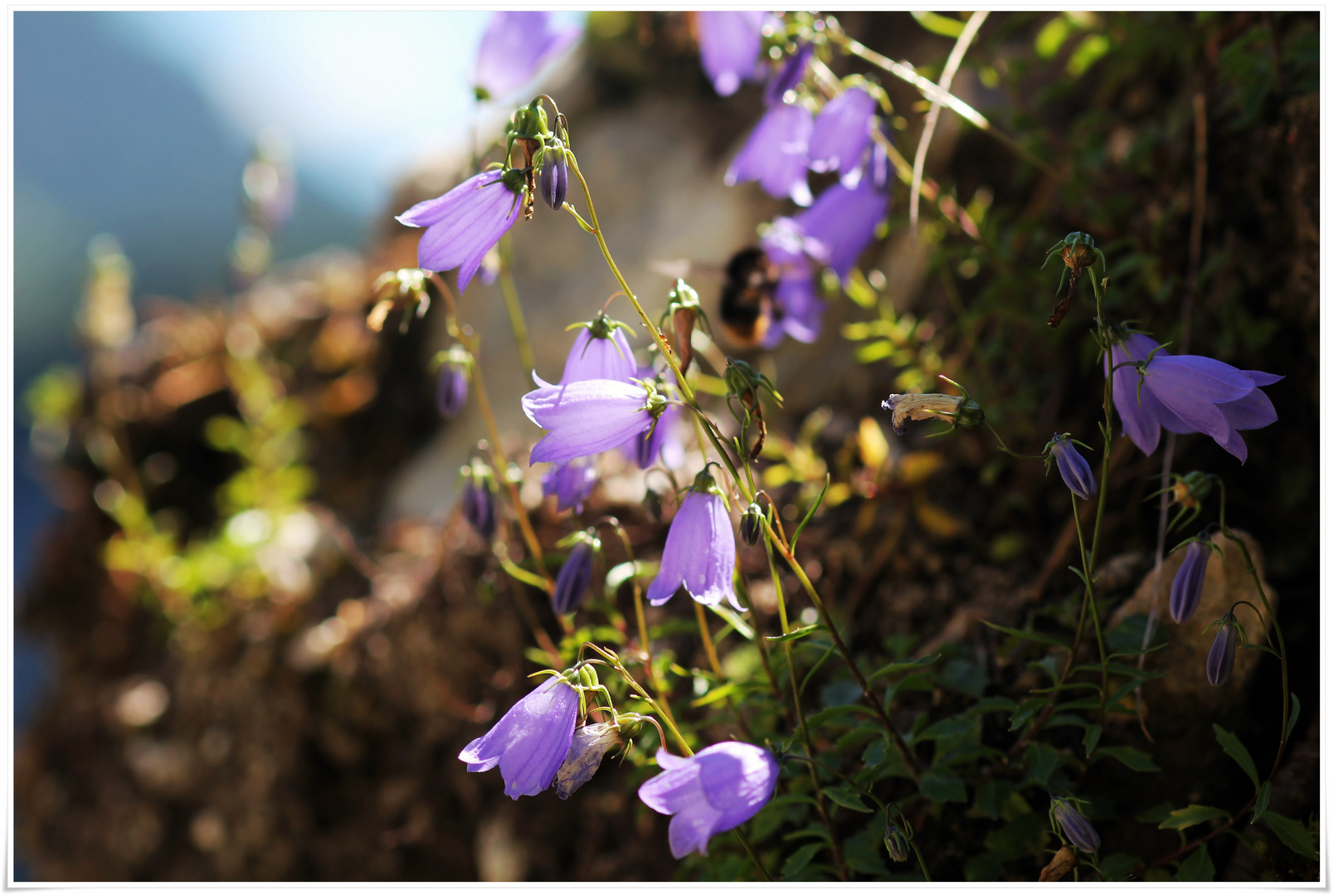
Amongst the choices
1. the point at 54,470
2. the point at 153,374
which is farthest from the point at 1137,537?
the point at 54,470

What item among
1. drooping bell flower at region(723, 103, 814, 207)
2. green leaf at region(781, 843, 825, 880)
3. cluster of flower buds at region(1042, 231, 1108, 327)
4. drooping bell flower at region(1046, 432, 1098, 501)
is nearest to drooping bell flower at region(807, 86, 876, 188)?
drooping bell flower at region(723, 103, 814, 207)

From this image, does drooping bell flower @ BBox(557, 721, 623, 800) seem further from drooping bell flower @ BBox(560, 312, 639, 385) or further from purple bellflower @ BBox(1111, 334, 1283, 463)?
purple bellflower @ BBox(1111, 334, 1283, 463)

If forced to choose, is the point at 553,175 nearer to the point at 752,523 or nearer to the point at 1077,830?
the point at 752,523

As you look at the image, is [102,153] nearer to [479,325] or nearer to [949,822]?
[479,325]

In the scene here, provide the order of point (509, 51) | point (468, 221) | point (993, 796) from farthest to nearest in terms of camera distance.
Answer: point (509, 51) → point (993, 796) → point (468, 221)

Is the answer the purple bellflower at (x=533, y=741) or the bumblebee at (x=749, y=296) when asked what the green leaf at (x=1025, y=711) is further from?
the bumblebee at (x=749, y=296)

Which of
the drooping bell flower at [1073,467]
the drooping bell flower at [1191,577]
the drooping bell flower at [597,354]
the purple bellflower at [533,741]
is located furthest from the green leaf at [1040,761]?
the drooping bell flower at [597,354]

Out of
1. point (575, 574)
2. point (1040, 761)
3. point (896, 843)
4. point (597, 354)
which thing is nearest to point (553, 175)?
point (597, 354)
